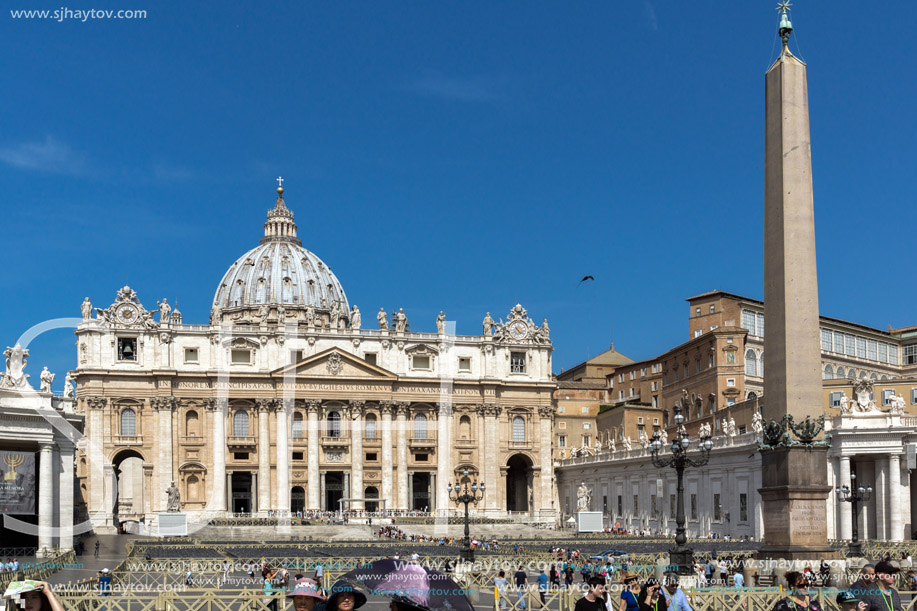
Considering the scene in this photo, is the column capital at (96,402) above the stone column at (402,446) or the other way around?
above

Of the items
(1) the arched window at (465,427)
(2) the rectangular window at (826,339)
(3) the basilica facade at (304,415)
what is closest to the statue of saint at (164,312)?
(3) the basilica facade at (304,415)

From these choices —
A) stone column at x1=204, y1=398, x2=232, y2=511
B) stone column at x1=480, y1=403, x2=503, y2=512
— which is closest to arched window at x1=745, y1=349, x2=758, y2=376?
stone column at x1=480, y1=403, x2=503, y2=512

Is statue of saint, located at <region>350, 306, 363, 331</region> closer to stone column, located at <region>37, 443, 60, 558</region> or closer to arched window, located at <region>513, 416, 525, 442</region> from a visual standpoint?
arched window, located at <region>513, 416, 525, 442</region>

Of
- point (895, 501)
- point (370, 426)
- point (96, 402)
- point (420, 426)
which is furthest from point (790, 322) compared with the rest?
point (420, 426)

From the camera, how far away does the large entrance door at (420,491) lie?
85.1m

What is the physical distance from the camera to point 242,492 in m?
80.8

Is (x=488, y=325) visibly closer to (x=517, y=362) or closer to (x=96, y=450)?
(x=517, y=362)

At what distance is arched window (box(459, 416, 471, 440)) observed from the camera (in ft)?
280

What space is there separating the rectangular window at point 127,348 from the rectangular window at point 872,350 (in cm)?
5258

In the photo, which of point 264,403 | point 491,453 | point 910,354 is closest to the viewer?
point 264,403

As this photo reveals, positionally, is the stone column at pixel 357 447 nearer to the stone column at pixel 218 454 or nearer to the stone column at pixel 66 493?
the stone column at pixel 218 454

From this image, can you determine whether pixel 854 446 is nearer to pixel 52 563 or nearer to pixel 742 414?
pixel 742 414

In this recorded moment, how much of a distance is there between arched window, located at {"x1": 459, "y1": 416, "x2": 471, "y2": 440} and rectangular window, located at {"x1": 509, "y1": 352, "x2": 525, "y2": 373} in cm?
546

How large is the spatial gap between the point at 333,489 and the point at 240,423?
8.56 m
